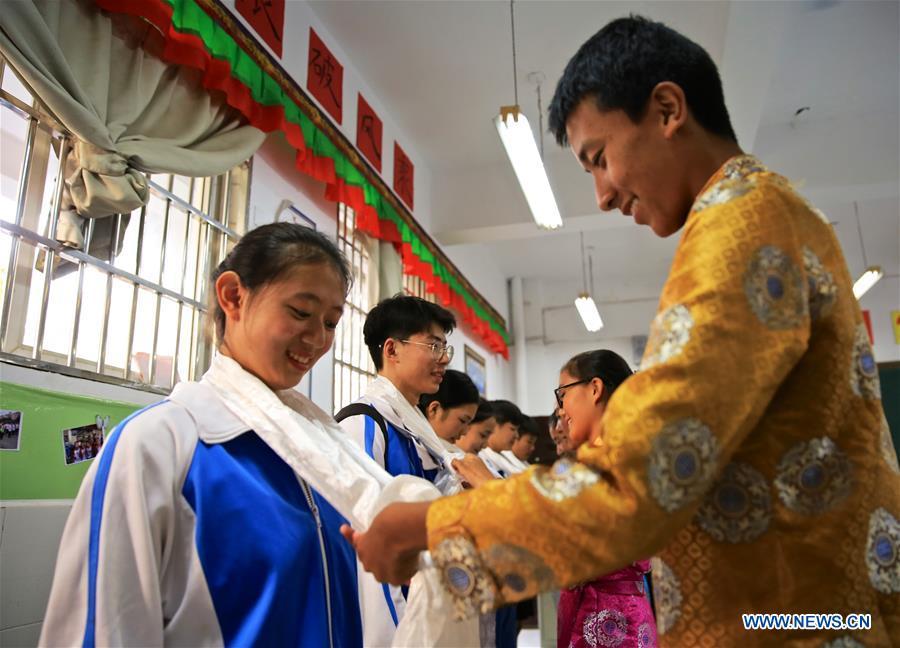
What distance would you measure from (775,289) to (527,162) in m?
3.32

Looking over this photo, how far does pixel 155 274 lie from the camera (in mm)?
2770

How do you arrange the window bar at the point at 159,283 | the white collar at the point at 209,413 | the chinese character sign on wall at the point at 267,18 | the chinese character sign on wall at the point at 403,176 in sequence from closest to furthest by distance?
the white collar at the point at 209,413
the window bar at the point at 159,283
the chinese character sign on wall at the point at 267,18
the chinese character sign on wall at the point at 403,176

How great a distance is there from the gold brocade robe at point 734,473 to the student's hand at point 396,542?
0.03 meters

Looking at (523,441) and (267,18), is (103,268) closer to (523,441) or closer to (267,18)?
(267,18)

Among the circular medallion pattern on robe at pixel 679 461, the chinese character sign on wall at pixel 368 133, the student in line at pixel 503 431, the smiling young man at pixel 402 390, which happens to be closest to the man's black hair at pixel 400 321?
the smiling young man at pixel 402 390

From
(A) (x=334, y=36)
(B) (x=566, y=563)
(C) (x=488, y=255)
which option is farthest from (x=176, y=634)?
(C) (x=488, y=255)

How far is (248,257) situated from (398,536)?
0.69 meters

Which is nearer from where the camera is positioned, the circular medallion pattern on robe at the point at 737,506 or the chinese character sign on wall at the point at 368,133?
the circular medallion pattern on robe at the point at 737,506

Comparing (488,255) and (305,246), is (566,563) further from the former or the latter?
(488,255)

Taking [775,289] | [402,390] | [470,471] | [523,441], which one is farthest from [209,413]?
[523,441]

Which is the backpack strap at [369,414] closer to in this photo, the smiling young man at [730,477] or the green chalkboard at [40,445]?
the green chalkboard at [40,445]

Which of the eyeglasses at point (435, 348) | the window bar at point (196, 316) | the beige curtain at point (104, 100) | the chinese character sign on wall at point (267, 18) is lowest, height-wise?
the eyeglasses at point (435, 348)

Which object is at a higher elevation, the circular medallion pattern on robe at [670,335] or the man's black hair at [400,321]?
the man's black hair at [400,321]

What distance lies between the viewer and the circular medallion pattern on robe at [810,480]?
66cm
